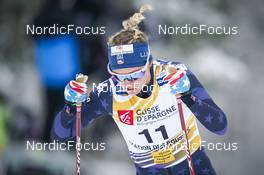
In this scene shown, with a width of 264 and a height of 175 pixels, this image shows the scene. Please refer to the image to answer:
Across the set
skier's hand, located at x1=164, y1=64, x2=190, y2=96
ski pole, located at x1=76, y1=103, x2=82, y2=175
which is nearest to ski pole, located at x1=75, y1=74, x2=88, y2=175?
ski pole, located at x1=76, y1=103, x2=82, y2=175

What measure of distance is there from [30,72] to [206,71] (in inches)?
39.2

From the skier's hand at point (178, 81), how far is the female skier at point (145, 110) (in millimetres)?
91

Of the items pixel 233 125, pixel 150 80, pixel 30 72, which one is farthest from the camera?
pixel 30 72

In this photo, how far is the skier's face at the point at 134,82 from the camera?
10.8ft

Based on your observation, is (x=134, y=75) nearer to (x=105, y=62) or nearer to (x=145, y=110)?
(x=145, y=110)

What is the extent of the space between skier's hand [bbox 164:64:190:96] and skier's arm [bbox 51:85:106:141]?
1.57 feet

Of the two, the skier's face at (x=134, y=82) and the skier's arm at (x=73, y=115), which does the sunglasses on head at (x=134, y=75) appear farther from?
the skier's arm at (x=73, y=115)

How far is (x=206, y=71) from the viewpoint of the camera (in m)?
3.85

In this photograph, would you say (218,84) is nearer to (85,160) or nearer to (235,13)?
(235,13)

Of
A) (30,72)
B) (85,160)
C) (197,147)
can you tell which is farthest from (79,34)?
(197,147)

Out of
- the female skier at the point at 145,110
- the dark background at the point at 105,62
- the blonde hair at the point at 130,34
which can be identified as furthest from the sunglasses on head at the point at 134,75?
the dark background at the point at 105,62

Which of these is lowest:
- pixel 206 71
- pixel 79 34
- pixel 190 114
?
pixel 190 114

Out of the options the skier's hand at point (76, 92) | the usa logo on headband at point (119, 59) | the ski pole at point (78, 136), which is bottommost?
the ski pole at point (78, 136)

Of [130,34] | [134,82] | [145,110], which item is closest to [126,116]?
[145,110]
